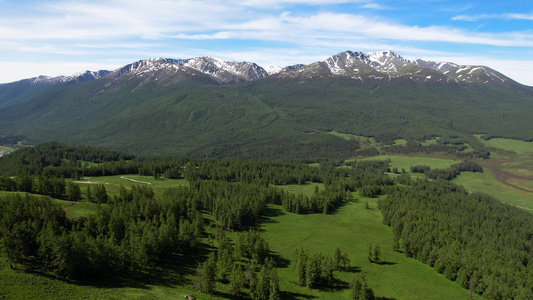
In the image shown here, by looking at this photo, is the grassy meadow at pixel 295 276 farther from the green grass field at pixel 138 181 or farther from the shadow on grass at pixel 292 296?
the green grass field at pixel 138 181

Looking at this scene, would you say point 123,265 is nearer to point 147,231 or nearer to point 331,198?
point 147,231

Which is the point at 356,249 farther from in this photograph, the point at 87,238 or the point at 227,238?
the point at 87,238

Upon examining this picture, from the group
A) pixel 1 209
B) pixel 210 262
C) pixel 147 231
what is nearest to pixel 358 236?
pixel 210 262

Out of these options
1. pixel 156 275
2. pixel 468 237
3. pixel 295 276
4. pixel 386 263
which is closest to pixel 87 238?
pixel 156 275

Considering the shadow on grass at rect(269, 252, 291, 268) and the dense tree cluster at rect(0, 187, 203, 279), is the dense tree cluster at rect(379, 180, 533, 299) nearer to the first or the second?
the shadow on grass at rect(269, 252, 291, 268)

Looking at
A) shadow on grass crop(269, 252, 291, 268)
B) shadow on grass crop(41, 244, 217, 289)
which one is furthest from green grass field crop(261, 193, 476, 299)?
shadow on grass crop(41, 244, 217, 289)

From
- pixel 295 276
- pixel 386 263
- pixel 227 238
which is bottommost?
pixel 386 263
